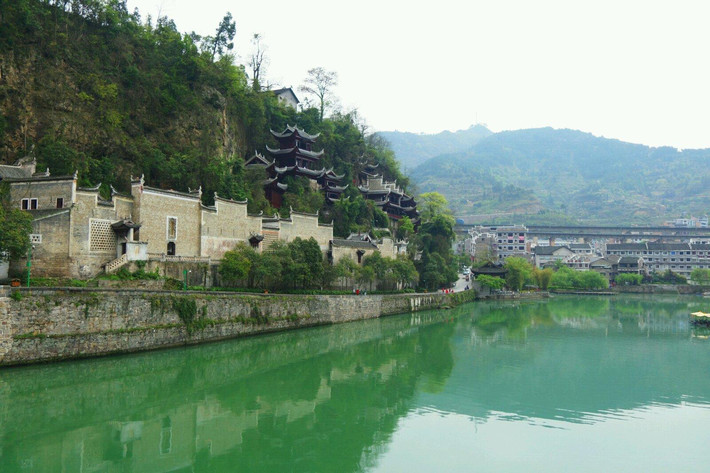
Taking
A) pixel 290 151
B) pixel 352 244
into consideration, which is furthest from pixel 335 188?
pixel 352 244

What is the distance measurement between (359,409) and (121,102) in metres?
23.0

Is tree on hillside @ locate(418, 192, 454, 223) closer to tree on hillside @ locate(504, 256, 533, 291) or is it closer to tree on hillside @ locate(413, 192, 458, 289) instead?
tree on hillside @ locate(413, 192, 458, 289)

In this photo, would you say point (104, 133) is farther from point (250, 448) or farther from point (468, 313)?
point (468, 313)

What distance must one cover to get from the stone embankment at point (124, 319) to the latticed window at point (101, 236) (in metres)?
3.40

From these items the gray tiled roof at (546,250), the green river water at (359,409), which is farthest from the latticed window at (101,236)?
the gray tiled roof at (546,250)

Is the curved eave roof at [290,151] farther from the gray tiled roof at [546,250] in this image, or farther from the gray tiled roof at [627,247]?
the gray tiled roof at [627,247]

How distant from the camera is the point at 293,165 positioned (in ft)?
129

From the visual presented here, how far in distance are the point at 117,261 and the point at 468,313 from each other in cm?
2635

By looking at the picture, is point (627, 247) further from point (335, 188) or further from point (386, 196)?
point (335, 188)

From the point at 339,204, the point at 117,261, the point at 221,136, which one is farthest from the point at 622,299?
the point at 117,261

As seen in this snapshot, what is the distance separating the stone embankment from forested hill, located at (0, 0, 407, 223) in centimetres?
840

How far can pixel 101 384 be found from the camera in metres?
14.9

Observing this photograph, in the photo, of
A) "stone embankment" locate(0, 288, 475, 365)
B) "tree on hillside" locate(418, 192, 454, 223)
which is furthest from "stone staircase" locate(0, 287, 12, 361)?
"tree on hillside" locate(418, 192, 454, 223)

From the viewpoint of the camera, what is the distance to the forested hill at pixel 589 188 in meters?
133
